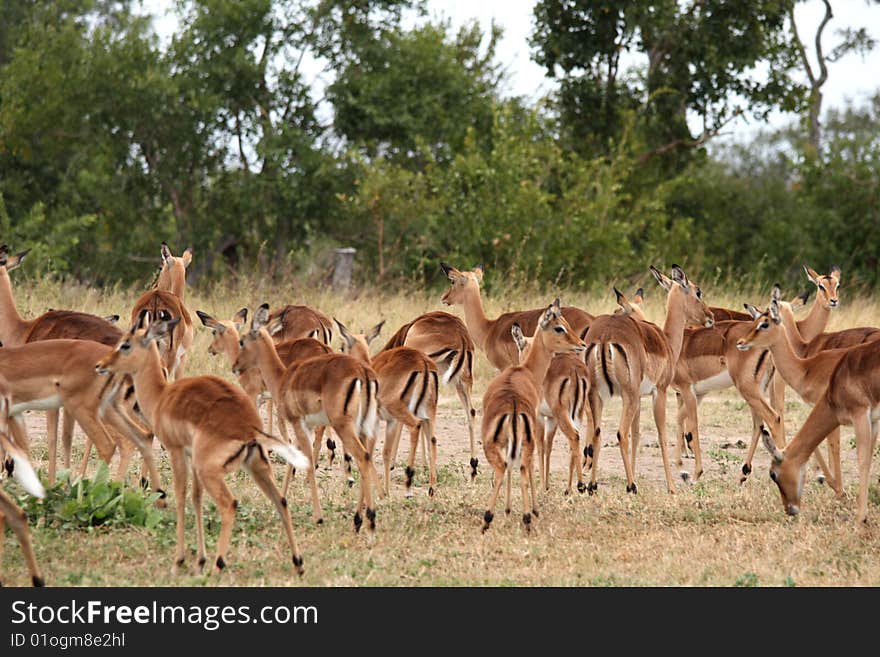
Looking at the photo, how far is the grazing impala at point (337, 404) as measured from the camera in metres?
6.62

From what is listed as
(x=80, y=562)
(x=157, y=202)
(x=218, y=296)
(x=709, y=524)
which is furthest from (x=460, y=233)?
(x=80, y=562)

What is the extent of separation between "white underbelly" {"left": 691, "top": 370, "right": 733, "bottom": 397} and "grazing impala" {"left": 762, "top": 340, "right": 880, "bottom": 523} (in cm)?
189

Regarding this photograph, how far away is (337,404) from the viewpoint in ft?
→ 21.9

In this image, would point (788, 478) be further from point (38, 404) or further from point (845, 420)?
point (38, 404)

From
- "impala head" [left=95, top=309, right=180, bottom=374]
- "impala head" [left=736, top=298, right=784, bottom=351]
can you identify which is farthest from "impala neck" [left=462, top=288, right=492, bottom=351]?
"impala head" [left=95, top=309, right=180, bottom=374]

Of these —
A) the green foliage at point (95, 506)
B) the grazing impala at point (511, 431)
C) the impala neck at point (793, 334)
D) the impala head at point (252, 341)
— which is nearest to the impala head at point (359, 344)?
the impala head at point (252, 341)

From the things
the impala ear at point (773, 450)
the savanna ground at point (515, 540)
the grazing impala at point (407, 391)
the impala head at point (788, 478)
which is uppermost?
the grazing impala at point (407, 391)

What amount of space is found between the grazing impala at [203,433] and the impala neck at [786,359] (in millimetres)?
3477

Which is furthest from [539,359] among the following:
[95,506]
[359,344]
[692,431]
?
[95,506]

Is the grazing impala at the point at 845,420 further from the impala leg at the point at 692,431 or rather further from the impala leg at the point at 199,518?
the impala leg at the point at 199,518

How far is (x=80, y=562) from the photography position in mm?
5945

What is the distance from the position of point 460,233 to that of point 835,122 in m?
22.0

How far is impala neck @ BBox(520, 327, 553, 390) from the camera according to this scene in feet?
25.0

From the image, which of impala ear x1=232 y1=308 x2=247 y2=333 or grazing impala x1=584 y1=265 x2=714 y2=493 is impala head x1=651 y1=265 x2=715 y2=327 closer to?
grazing impala x1=584 y1=265 x2=714 y2=493
